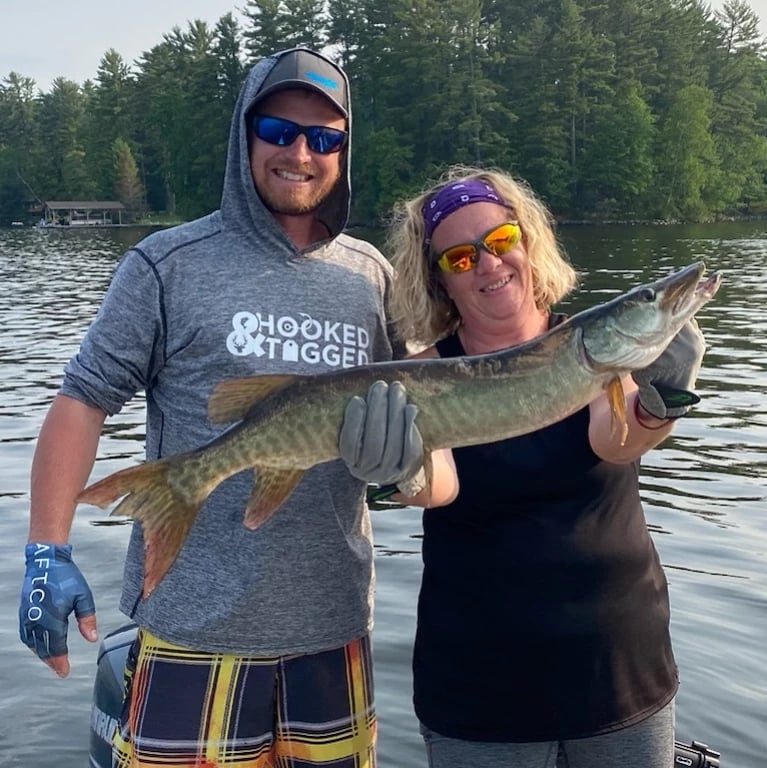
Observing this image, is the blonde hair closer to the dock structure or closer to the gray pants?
the gray pants

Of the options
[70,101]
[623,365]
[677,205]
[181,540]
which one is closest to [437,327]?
[623,365]

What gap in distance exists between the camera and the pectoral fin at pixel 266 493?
2656 millimetres

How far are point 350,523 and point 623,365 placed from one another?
38.9 inches

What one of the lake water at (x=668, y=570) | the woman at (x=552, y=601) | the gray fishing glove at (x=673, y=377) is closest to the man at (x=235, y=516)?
the woman at (x=552, y=601)

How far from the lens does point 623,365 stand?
8.70 feet

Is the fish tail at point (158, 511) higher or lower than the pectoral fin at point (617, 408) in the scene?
lower

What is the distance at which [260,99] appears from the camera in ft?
9.87

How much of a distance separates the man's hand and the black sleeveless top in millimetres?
1030

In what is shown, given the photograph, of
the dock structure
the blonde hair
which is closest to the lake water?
the blonde hair

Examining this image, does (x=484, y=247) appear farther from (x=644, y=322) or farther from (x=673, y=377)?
(x=673, y=377)

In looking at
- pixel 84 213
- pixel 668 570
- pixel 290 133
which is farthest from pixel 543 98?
pixel 290 133

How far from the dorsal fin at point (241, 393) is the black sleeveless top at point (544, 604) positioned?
0.61 meters

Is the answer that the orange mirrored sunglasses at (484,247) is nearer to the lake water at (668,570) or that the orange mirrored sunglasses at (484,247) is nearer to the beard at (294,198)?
the beard at (294,198)

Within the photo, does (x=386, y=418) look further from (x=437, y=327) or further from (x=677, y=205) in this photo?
(x=677, y=205)
